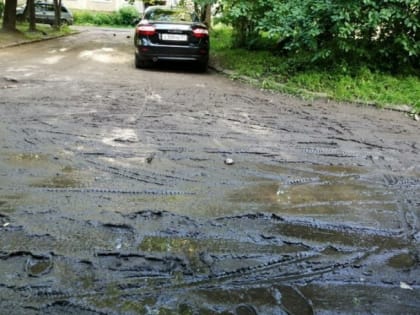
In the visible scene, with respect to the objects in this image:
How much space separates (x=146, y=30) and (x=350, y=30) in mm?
4482

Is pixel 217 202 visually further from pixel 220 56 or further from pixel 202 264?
pixel 220 56

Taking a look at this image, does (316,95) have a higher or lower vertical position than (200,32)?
lower

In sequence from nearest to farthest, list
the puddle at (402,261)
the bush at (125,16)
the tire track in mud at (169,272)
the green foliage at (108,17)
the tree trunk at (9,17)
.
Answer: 1. the tire track in mud at (169,272)
2. the puddle at (402,261)
3. the tree trunk at (9,17)
4. the green foliage at (108,17)
5. the bush at (125,16)

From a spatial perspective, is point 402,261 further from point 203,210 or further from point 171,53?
point 171,53

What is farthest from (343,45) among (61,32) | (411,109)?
(61,32)

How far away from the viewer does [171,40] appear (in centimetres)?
Answer: 1106

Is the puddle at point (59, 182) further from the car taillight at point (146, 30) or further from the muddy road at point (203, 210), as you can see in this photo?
the car taillight at point (146, 30)

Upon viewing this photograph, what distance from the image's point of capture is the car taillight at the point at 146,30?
433 inches

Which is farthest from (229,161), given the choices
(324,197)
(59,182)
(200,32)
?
(200,32)

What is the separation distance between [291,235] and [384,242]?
657 mm

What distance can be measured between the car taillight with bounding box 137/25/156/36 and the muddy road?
3.85 metres

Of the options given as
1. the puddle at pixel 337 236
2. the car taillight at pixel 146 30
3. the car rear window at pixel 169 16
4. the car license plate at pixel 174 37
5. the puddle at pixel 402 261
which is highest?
the car rear window at pixel 169 16

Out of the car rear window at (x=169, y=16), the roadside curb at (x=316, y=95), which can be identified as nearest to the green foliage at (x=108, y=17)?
the car rear window at (x=169, y=16)

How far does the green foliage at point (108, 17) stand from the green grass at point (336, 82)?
3236 cm
